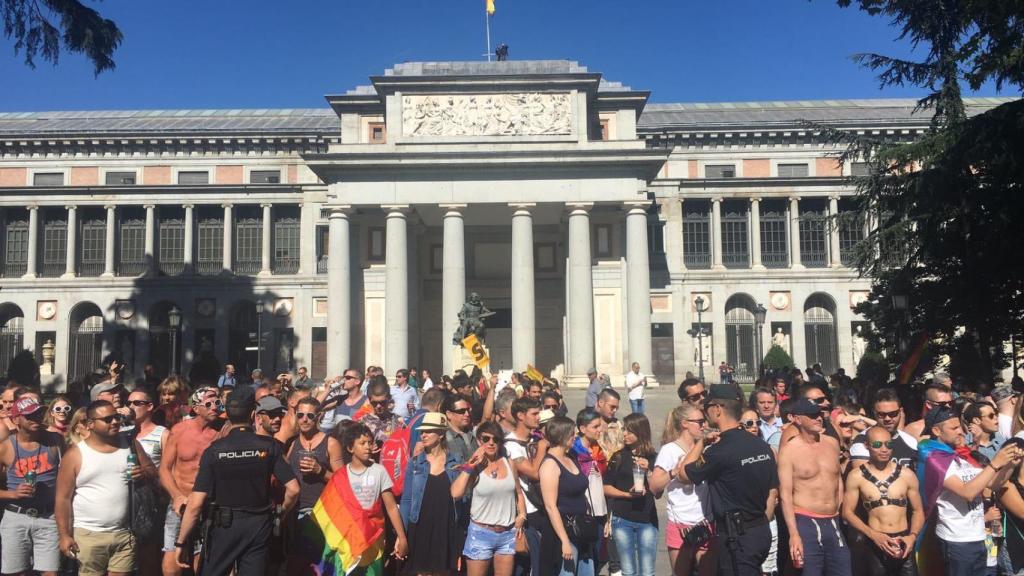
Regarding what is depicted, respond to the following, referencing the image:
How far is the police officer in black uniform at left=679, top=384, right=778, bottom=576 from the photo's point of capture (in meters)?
6.61

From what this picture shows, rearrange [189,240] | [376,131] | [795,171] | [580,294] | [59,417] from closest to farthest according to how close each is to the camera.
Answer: [59,417], [580,294], [376,131], [189,240], [795,171]

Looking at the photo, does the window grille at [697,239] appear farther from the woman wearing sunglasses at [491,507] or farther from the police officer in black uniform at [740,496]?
the woman wearing sunglasses at [491,507]

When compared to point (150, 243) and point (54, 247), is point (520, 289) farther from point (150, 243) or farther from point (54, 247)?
point (54, 247)

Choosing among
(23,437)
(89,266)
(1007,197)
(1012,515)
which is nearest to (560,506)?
(1012,515)

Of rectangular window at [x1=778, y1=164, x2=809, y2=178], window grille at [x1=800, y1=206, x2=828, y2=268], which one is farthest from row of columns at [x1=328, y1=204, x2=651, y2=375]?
rectangular window at [x1=778, y1=164, x2=809, y2=178]

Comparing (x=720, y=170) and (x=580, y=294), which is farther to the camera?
(x=720, y=170)

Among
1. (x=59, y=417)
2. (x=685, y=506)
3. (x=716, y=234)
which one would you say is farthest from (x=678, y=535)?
(x=716, y=234)

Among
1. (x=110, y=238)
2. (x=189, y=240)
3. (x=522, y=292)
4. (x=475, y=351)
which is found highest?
(x=110, y=238)

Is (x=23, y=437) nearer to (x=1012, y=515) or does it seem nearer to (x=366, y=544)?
(x=366, y=544)

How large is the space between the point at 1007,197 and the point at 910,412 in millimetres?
9258

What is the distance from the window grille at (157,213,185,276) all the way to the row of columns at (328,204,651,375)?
54.2 feet

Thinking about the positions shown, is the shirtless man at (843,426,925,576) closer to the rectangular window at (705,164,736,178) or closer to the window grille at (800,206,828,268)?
the window grille at (800,206,828,268)

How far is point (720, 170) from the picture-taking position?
49.5 meters

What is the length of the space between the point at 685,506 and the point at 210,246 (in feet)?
153
